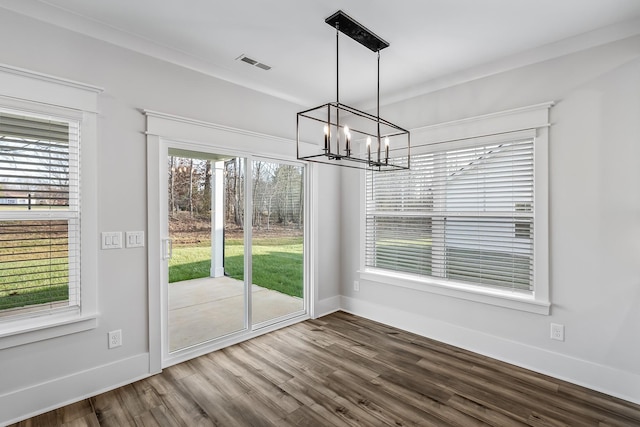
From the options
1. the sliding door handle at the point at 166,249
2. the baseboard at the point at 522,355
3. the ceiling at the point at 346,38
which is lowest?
the baseboard at the point at 522,355

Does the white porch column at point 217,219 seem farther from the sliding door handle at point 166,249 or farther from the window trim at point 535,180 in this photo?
the window trim at point 535,180

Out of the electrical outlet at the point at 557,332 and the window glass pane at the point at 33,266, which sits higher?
the window glass pane at the point at 33,266

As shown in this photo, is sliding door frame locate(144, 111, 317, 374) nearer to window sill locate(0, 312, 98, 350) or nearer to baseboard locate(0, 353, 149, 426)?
baseboard locate(0, 353, 149, 426)

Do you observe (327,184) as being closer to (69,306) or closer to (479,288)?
(479,288)

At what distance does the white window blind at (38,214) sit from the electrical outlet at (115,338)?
37cm

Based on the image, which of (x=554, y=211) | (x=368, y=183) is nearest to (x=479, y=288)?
(x=554, y=211)

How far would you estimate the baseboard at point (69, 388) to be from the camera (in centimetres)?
214

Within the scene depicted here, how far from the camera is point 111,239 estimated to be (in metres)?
2.54

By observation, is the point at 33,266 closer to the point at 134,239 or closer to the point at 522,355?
the point at 134,239

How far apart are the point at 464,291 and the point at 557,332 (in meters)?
0.79

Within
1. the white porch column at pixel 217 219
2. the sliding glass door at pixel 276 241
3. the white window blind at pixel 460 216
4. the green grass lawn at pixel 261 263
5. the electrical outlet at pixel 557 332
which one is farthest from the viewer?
the sliding glass door at pixel 276 241

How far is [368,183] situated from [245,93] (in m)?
1.81

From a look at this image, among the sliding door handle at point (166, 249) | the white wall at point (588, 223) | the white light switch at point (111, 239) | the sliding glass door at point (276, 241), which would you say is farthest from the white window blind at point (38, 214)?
the white wall at point (588, 223)

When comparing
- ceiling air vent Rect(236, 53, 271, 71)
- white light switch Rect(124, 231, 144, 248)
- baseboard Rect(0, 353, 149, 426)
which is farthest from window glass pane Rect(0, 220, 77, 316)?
ceiling air vent Rect(236, 53, 271, 71)
